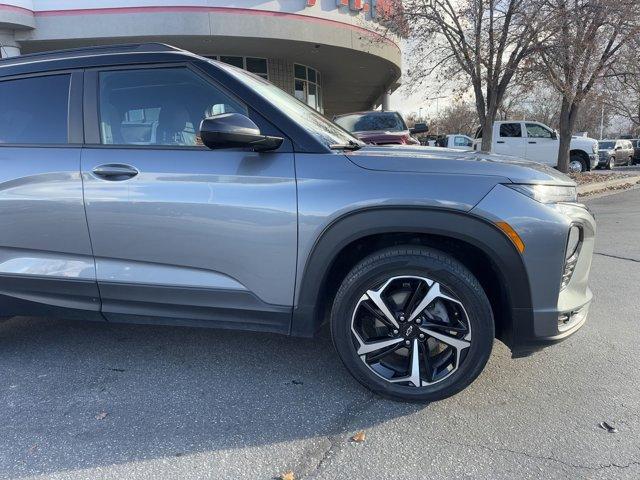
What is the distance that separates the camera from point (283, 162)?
8.55 ft

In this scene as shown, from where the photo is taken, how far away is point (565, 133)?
52.3 ft

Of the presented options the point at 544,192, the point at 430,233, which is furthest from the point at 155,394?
the point at 544,192

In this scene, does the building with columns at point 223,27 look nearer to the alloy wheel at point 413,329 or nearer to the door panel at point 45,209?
the door panel at point 45,209

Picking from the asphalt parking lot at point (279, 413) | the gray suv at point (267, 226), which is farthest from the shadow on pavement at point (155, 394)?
the gray suv at point (267, 226)

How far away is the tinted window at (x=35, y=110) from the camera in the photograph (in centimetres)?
297

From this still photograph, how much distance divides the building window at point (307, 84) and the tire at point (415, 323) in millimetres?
16664

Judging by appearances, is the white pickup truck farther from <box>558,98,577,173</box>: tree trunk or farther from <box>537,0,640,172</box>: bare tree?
<box>537,0,640,172</box>: bare tree

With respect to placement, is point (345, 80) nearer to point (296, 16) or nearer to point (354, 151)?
point (296, 16)

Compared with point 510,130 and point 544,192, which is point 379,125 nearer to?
point 510,130

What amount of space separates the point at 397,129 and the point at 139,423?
9248mm

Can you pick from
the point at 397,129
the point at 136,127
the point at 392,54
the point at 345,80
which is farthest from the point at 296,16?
the point at 136,127

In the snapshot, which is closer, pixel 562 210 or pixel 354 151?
pixel 562 210

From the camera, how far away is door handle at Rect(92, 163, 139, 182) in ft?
8.95

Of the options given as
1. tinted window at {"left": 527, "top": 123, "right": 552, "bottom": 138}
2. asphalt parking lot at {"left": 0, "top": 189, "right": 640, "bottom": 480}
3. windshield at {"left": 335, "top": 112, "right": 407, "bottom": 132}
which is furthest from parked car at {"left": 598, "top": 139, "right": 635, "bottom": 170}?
asphalt parking lot at {"left": 0, "top": 189, "right": 640, "bottom": 480}
